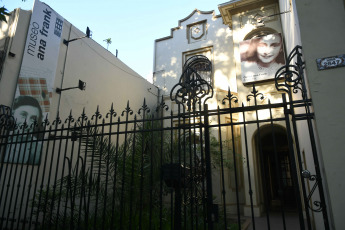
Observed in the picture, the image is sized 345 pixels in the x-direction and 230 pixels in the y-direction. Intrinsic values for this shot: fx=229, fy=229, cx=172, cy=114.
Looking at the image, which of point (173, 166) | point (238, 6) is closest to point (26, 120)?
point (173, 166)

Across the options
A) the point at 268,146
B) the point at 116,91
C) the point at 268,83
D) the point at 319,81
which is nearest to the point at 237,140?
the point at 268,83

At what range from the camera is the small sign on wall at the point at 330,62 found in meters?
2.53

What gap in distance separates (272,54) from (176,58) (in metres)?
5.57

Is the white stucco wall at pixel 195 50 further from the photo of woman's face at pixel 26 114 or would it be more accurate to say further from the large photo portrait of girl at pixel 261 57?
the photo of woman's face at pixel 26 114

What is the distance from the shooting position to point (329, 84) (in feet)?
8.32

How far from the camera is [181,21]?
1401cm

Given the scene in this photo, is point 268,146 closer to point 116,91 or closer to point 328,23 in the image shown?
point 116,91

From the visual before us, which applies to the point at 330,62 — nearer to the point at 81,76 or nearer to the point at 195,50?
the point at 81,76

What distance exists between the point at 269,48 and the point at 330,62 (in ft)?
25.3

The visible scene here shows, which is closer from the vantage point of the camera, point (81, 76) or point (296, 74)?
point (296, 74)

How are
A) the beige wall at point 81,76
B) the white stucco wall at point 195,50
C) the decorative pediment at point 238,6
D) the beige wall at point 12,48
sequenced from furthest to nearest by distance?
the white stucco wall at point 195,50, the decorative pediment at point 238,6, the beige wall at point 81,76, the beige wall at point 12,48

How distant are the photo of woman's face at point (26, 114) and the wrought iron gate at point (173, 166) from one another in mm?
191

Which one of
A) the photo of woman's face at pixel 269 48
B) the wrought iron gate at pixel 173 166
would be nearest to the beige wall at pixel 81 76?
the wrought iron gate at pixel 173 166

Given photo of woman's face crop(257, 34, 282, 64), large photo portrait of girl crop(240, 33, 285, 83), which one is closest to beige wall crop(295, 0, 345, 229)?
large photo portrait of girl crop(240, 33, 285, 83)
